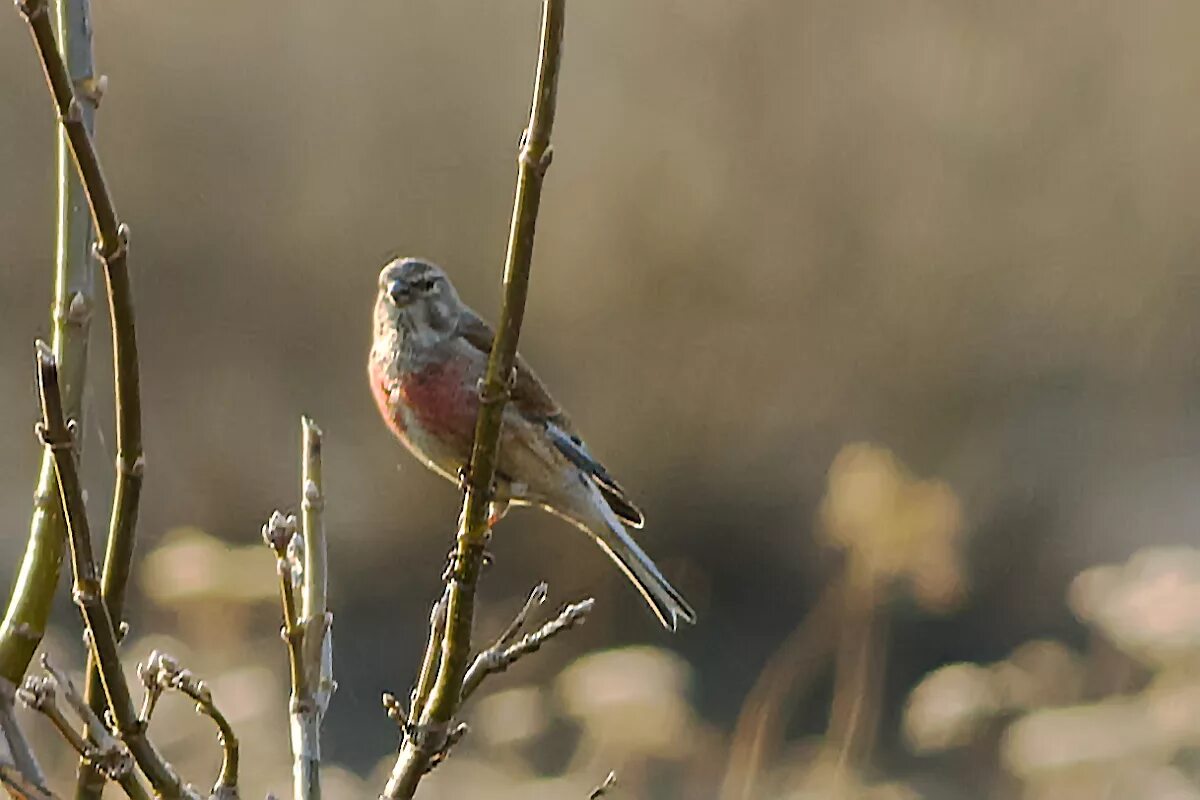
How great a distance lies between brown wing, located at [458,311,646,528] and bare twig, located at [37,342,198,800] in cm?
55

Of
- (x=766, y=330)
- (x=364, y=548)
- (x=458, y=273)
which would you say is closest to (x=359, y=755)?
(x=364, y=548)

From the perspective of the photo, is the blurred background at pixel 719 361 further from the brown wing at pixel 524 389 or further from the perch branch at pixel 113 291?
the perch branch at pixel 113 291

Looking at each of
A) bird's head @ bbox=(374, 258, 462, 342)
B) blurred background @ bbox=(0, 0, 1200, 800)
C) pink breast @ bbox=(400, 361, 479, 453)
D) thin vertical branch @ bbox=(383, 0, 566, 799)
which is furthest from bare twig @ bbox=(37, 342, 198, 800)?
blurred background @ bbox=(0, 0, 1200, 800)


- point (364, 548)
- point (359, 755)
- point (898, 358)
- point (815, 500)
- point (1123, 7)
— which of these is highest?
point (1123, 7)

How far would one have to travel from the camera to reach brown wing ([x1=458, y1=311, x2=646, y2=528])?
1153mm

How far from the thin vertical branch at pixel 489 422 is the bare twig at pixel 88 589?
0.12 metres

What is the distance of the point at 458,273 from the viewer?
159 centimetres

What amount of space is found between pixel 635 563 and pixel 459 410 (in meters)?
0.39

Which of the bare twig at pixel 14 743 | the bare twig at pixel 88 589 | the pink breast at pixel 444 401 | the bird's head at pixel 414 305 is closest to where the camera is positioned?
the bare twig at pixel 88 589

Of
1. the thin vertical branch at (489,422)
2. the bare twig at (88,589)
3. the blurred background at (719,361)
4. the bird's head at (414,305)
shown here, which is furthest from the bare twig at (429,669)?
the blurred background at (719,361)

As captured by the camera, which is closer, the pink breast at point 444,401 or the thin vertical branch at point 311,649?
the thin vertical branch at point 311,649

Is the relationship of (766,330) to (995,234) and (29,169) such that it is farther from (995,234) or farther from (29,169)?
(29,169)

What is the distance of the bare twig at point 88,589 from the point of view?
1.75 ft

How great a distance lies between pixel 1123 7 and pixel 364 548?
116cm
